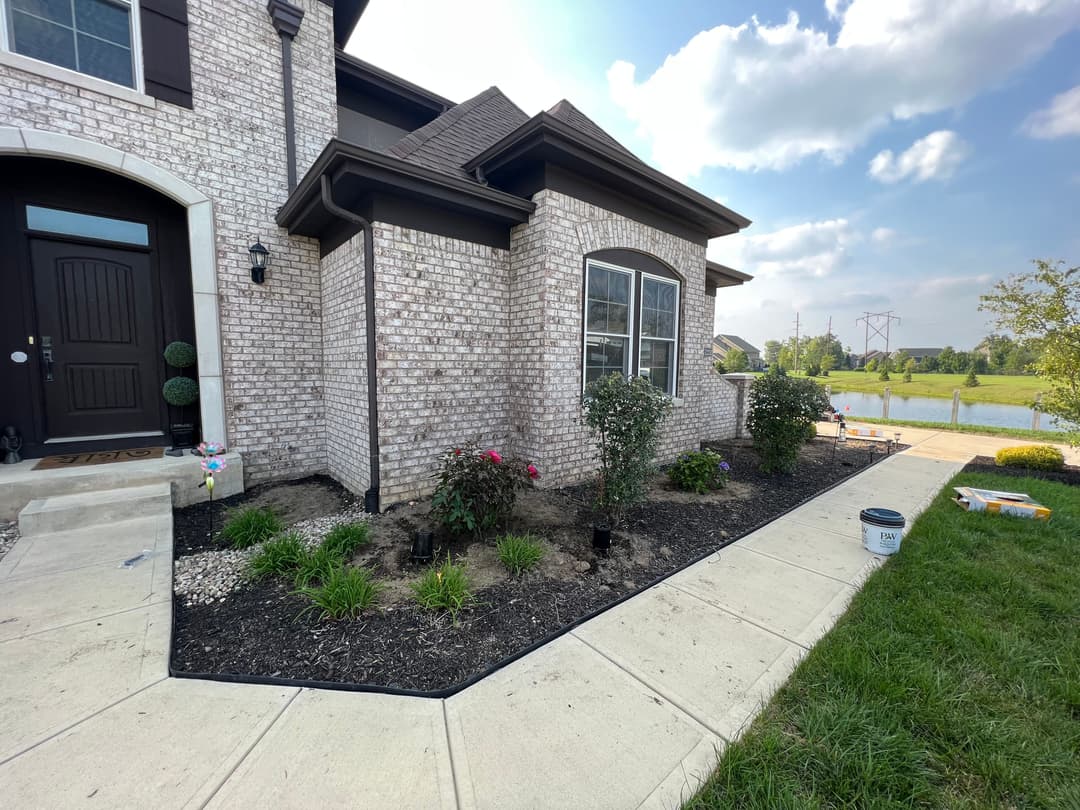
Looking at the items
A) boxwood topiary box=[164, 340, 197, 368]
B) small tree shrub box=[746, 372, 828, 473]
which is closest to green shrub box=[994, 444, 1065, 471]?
small tree shrub box=[746, 372, 828, 473]

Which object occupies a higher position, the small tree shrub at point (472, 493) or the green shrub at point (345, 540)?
the small tree shrub at point (472, 493)

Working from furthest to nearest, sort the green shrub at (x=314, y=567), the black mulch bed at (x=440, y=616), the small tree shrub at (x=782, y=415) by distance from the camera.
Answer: the small tree shrub at (x=782, y=415) < the green shrub at (x=314, y=567) < the black mulch bed at (x=440, y=616)

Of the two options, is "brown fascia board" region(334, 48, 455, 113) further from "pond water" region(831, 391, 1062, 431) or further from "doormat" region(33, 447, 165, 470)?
"pond water" region(831, 391, 1062, 431)

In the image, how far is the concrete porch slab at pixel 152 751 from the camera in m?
1.47

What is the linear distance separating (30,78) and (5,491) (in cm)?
388

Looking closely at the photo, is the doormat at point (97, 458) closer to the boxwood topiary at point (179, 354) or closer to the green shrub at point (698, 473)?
the boxwood topiary at point (179, 354)

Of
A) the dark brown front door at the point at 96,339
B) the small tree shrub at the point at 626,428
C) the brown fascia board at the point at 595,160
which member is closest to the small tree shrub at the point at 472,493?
the small tree shrub at the point at 626,428

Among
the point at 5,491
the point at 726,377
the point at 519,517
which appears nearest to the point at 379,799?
the point at 519,517

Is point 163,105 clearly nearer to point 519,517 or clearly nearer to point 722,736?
point 519,517

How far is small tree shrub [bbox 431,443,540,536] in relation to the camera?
347 centimetres

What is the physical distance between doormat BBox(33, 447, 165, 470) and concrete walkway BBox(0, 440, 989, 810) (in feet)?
5.97

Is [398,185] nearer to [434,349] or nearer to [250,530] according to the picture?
[434,349]

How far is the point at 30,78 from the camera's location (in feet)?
12.9

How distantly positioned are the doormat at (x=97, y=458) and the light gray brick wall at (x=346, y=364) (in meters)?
1.85
